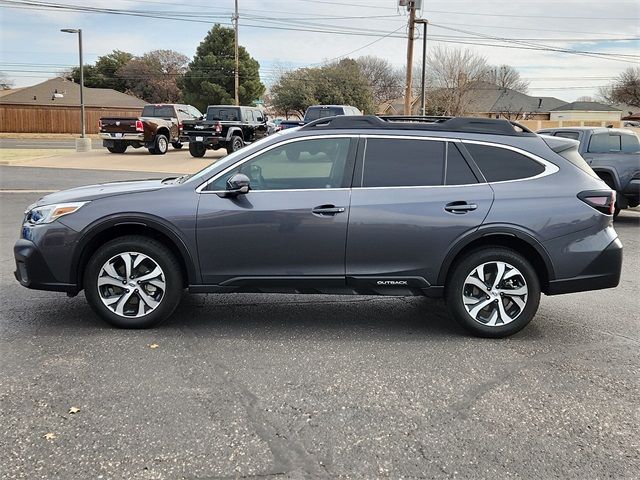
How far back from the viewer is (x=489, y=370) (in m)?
4.16

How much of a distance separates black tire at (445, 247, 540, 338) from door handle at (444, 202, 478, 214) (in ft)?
1.20

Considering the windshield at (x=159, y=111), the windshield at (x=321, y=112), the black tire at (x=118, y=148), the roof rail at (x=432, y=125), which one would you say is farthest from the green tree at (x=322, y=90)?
the roof rail at (x=432, y=125)

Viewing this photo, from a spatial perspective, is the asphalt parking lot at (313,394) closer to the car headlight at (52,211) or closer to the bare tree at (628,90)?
the car headlight at (52,211)

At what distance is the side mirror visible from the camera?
15.1 feet

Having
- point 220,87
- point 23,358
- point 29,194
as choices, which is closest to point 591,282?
point 23,358

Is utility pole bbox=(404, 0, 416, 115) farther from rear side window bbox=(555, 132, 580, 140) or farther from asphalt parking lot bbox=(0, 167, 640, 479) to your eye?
asphalt parking lot bbox=(0, 167, 640, 479)

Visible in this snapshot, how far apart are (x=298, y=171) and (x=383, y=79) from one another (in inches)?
3015

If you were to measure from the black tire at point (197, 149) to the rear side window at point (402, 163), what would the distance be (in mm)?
19926

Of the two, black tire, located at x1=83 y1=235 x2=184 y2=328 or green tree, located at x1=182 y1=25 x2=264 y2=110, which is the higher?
green tree, located at x1=182 y1=25 x2=264 y2=110

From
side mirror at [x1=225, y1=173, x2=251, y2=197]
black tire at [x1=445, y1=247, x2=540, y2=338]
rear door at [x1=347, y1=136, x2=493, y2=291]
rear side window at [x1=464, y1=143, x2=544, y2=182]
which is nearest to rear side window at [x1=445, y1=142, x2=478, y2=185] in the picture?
rear door at [x1=347, y1=136, x2=493, y2=291]

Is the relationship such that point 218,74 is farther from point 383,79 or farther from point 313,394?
point 313,394

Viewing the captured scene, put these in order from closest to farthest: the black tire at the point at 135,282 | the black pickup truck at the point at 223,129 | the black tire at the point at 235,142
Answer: the black tire at the point at 135,282
the black pickup truck at the point at 223,129
the black tire at the point at 235,142

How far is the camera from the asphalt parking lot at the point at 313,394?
299 centimetres

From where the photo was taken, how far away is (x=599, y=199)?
471 cm
